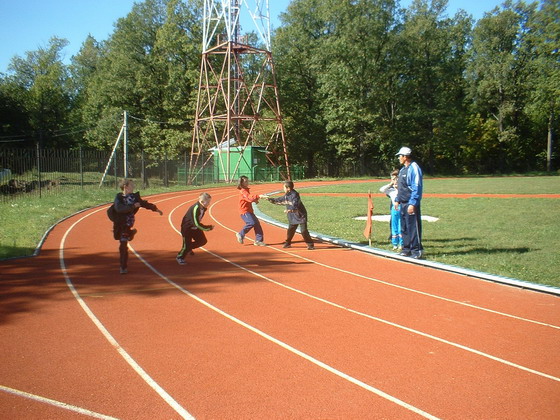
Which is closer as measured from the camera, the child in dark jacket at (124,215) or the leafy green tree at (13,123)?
the child in dark jacket at (124,215)

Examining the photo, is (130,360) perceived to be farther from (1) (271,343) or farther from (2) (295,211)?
(2) (295,211)

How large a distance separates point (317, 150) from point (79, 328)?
4906 cm

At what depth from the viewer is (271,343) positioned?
523 cm

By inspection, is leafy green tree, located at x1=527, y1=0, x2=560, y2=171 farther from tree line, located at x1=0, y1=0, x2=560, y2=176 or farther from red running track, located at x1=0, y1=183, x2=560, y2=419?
red running track, located at x1=0, y1=183, x2=560, y2=419

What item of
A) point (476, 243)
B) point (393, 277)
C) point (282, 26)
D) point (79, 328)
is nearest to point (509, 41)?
point (282, 26)

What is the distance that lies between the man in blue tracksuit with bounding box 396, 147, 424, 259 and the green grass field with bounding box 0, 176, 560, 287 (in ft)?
1.47

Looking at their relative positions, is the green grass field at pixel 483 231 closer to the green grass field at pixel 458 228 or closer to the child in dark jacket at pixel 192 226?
the green grass field at pixel 458 228

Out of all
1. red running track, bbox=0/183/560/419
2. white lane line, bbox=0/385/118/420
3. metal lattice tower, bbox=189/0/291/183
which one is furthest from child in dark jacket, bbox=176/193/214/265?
metal lattice tower, bbox=189/0/291/183

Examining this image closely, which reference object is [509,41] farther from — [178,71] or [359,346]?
[359,346]

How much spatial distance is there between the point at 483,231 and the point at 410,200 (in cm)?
439

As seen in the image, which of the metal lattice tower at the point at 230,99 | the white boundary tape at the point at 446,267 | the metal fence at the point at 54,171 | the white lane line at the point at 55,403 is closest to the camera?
the white lane line at the point at 55,403

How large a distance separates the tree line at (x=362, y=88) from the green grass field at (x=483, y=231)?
101 feet

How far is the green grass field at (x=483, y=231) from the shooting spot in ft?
29.1

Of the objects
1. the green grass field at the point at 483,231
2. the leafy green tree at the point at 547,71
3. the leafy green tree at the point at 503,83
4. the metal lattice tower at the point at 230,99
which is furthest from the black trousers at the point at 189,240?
the leafy green tree at the point at 503,83
